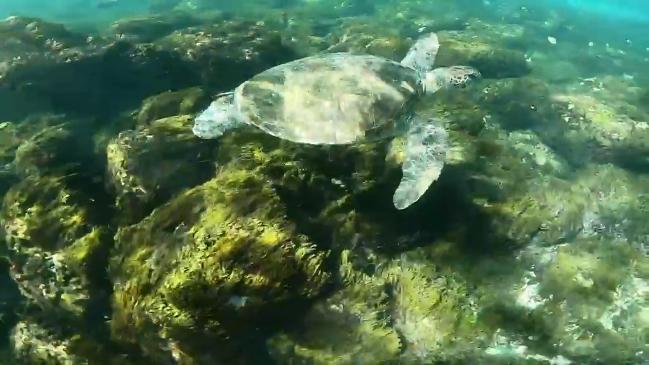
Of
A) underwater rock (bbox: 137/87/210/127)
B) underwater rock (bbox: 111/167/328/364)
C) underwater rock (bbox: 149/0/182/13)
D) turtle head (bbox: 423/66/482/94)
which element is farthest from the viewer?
underwater rock (bbox: 149/0/182/13)

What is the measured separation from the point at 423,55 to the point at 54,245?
5.93m

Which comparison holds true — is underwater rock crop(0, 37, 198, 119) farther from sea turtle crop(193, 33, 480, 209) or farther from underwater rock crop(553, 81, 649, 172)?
underwater rock crop(553, 81, 649, 172)

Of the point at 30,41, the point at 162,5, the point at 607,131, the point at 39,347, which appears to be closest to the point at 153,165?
the point at 39,347

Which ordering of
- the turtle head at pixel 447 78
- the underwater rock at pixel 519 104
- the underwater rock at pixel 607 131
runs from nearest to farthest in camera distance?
the turtle head at pixel 447 78 → the underwater rock at pixel 607 131 → the underwater rock at pixel 519 104

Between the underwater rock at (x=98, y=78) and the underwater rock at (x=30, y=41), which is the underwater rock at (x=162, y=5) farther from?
the underwater rock at (x=98, y=78)

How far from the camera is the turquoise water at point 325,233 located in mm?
4047

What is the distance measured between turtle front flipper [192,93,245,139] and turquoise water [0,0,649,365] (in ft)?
0.09

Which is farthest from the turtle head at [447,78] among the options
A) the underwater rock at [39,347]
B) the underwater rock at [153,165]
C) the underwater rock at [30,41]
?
the underwater rock at [30,41]

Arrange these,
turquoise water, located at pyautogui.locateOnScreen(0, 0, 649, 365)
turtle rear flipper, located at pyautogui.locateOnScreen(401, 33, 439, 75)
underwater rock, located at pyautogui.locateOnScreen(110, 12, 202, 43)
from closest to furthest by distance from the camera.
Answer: turquoise water, located at pyautogui.locateOnScreen(0, 0, 649, 365), turtle rear flipper, located at pyautogui.locateOnScreen(401, 33, 439, 75), underwater rock, located at pyautogui.locateOnScreen(110, 12, 202, 43)

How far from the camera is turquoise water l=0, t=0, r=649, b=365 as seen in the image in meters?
4.05

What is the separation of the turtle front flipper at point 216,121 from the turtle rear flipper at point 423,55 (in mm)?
3207

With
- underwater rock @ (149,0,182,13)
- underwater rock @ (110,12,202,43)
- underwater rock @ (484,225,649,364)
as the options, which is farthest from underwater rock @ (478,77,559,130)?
underwater rock @ (149,0,182,13)

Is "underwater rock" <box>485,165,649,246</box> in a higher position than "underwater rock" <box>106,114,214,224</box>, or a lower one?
lower

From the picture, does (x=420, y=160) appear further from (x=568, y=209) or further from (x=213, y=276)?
(x=213, y=276)
